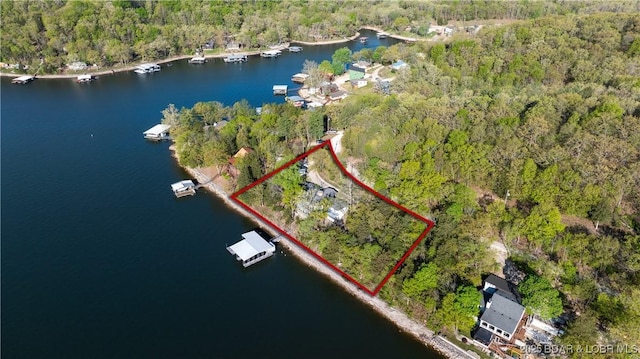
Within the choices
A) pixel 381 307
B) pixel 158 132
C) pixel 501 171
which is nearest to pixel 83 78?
pixel 158 132

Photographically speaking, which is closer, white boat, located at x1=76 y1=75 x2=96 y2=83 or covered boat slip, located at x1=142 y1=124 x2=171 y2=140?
covered boat slip, located at x1=142 y1=124 x2=171 y2=140

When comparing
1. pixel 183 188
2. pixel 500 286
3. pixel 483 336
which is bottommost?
pixel 483 336

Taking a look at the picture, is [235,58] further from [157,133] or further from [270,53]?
[157,133]

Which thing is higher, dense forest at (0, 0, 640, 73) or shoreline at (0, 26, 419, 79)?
dense forest at (0, 0, 640, 73)

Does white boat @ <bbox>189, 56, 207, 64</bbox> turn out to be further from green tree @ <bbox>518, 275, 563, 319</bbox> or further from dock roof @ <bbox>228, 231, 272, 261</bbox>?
green tree @ <bbox>518, 275, 563, 319</bbox>

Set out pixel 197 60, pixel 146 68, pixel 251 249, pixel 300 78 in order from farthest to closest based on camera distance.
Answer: pixel 197 60
pixel 146 68
pixel 300 78
pixel 251 249

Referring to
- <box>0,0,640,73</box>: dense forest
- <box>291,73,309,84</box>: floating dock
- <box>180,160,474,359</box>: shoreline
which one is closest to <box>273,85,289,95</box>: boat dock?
<box>291,73,309,84</box>: floating dock

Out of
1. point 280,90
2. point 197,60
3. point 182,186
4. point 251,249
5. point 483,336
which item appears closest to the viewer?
point 483,336

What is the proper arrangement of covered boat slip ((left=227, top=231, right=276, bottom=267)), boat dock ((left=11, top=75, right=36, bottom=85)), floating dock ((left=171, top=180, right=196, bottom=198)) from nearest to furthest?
covered boat slip ((left=227, top=231, right=276, bottom=267)), floating dock ((left=171, top=180, right=196, bottom=198)), boat dock ((left=11, top=75, right=36, bottom=85))
